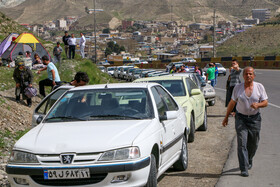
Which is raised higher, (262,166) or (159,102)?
(159,102)

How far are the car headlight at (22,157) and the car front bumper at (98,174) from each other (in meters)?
0.08

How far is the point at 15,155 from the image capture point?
19.0 ft

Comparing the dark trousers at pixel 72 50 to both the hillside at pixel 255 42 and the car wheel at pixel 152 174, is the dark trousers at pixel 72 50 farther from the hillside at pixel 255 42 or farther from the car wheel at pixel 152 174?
the hillside at pixel 255 42

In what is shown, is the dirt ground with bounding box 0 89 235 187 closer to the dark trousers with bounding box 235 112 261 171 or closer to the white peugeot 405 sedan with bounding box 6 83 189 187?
the dark trousers with bounding box 235 112 261 171

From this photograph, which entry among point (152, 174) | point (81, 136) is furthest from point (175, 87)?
point (81, 136)

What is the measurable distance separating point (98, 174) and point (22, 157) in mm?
888

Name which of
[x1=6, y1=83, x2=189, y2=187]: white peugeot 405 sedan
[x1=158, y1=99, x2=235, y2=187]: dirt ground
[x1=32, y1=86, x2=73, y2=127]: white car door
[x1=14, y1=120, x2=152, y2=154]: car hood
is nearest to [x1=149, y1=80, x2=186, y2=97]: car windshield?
[x1=158, y1=99, x2=235, y2=187]: dirt ground

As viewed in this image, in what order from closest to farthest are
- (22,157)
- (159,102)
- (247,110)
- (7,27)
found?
(22,157), (159,102), (247,110), (7,27)

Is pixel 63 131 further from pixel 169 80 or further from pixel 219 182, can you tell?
pixel 169 80

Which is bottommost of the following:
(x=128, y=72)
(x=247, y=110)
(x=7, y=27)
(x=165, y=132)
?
(x=128, y=72)

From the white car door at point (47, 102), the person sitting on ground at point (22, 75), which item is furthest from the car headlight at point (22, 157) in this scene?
the person sitting on ground at point (22, 75)

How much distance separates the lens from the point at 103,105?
686 cm

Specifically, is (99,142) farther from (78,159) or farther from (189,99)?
(189,99)

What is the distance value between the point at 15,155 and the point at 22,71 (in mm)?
9814
